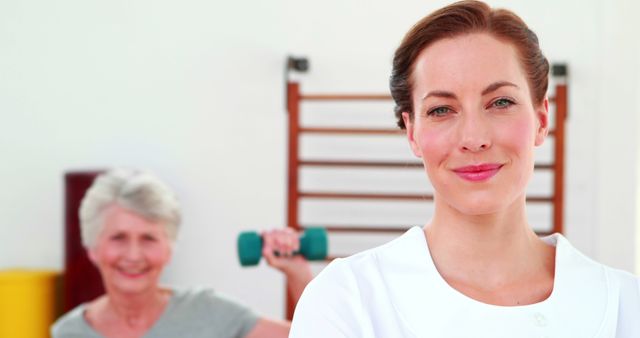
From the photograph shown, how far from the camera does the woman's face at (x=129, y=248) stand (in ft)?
8.90

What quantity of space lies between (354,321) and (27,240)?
323cm

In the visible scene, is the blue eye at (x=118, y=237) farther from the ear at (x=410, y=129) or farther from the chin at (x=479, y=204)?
the chin at (x=479, y=204)

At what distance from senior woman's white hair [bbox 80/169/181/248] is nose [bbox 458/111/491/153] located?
170 cm

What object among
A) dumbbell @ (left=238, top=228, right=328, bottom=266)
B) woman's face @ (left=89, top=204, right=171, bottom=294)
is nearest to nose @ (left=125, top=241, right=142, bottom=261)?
woman's face @ (left=89, top=204, right=171, bottom=294)

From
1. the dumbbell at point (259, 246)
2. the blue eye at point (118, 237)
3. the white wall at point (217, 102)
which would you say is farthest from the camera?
the white wall at point (217, 102)

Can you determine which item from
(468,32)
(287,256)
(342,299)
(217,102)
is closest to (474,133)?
(468,32)

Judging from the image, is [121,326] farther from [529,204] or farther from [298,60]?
[529,204]

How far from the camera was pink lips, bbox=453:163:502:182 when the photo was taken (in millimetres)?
1175

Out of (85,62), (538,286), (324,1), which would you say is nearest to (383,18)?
(324,1)

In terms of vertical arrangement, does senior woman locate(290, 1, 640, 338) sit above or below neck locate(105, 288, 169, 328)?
above

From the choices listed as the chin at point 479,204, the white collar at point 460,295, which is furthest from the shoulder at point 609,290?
the chin at point 479,204

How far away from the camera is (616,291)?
123 cm

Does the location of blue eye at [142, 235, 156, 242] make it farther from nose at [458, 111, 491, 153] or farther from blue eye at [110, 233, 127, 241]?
nose at [458, 111, 491, 153]

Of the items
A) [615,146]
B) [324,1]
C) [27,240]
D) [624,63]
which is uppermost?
[324,1]
